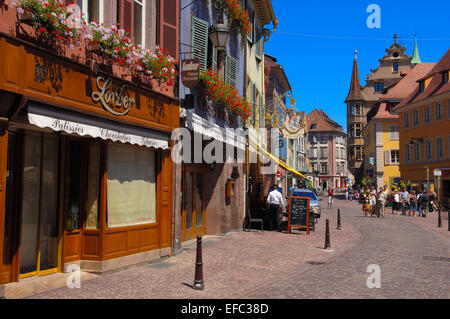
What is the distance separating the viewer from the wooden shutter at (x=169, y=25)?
11414 millimetres

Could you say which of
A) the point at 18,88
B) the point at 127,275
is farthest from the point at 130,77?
the point at 127,275

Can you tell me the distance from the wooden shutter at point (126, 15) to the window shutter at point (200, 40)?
316 centimetres

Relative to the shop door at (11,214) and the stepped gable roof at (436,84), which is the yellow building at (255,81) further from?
the stepped gable roof at (436,84)

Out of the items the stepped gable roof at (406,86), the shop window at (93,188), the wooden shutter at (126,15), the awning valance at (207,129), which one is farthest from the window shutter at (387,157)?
the shop window at (93,188)

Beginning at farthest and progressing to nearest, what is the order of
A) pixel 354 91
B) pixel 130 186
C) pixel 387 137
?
pixel 354 91 → pixel 387 137 → pixel 130 186

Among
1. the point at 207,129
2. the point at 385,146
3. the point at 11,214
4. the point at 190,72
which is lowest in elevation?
the point at 11,214

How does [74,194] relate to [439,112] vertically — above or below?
below

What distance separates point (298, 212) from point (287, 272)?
321 inches

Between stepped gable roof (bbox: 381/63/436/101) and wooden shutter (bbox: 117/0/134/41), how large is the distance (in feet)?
168

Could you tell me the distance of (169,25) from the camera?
11727 mm

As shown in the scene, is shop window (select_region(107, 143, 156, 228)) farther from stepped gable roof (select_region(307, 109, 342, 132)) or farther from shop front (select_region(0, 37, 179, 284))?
stepped gable roof (select_region(307, 109, 342, 132))

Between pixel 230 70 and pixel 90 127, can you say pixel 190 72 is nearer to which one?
pixel 90 127

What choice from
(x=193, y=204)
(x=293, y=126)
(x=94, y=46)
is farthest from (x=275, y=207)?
(x=94, y=46)

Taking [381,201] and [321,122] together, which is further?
[321,122]
